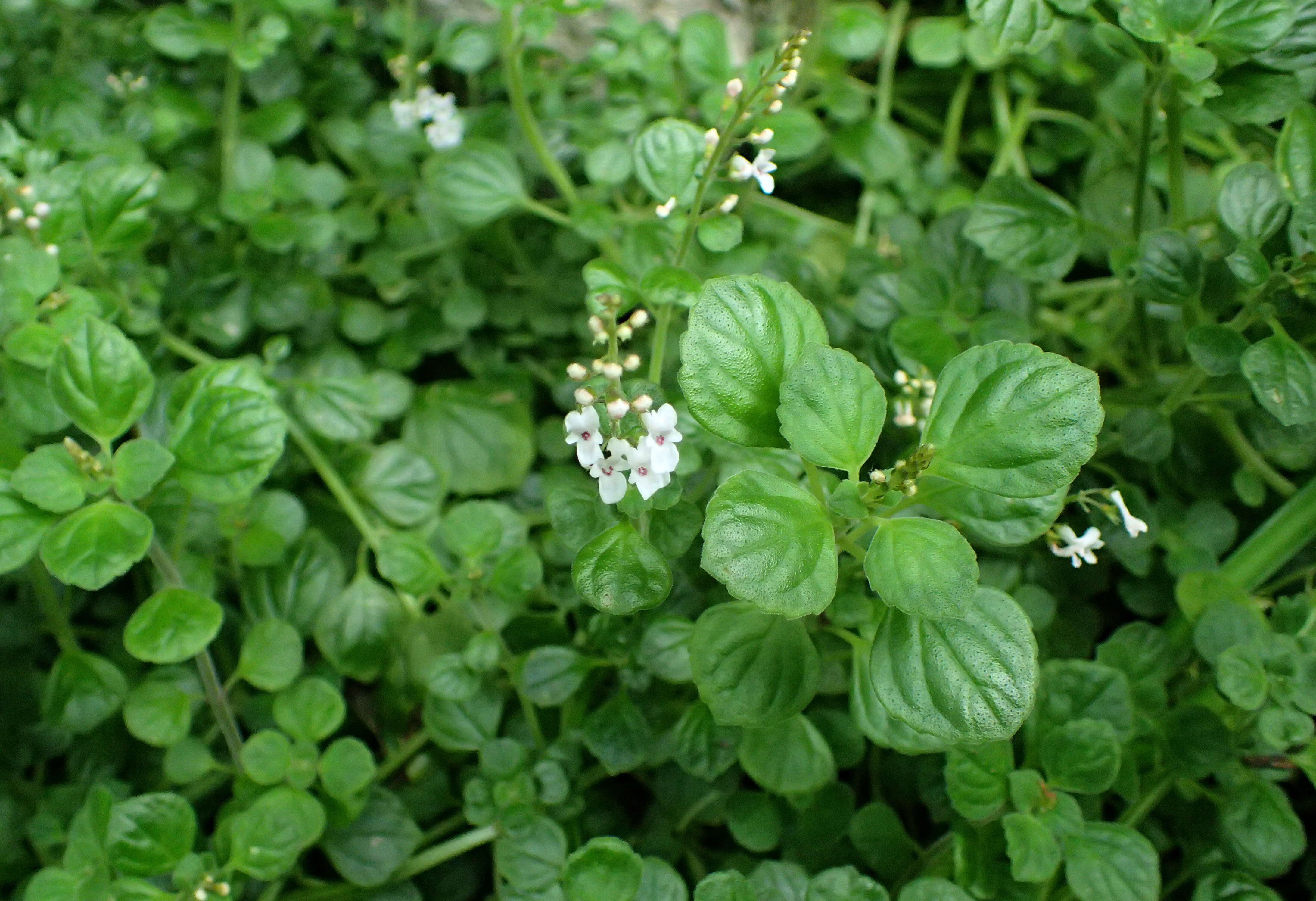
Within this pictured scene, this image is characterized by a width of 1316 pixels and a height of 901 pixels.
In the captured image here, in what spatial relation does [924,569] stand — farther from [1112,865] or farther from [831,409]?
[1112,865]

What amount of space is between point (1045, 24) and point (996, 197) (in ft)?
0.87

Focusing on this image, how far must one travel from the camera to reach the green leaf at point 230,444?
110 cm

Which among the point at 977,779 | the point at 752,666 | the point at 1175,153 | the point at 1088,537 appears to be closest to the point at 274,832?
the point at 752,666

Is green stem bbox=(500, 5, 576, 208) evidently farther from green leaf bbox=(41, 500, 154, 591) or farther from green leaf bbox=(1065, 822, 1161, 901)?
green leaf bbox=(1065, 822, 1161, 901)

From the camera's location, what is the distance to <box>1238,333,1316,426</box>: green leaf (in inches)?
42.8

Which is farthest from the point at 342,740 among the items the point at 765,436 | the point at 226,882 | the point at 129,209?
the point at 129,209

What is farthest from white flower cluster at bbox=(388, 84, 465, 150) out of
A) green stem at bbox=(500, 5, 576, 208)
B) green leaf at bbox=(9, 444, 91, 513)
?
green leaf at bbox=(9, 444, 91, 513)

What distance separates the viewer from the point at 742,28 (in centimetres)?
208

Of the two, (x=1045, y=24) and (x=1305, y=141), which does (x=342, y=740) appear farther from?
(x=1305, y=141)

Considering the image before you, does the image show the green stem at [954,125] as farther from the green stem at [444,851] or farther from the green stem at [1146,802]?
the green stem at [444,851]

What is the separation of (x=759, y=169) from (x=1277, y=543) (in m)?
0.88

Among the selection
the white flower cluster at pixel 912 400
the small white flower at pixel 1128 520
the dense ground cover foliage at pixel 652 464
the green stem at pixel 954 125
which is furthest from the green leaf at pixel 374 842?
the green stem at pixel 954 125

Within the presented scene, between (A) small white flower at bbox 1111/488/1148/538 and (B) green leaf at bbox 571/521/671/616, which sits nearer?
(B) green leaf at bbox 571/521/671/616

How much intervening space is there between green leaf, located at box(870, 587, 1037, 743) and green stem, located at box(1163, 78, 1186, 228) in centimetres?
73
